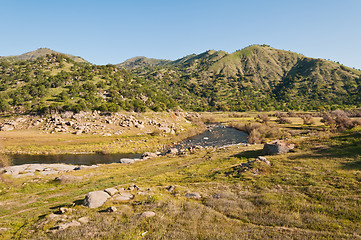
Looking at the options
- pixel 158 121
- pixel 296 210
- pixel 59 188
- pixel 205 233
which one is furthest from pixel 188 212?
pixel 158 121

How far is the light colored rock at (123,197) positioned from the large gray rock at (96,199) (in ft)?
3.29

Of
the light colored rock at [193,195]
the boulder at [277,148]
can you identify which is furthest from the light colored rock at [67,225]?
the boulder at [277,148]

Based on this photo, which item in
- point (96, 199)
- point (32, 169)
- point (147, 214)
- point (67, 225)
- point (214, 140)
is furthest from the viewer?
point (214, 140)

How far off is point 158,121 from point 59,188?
230 feet

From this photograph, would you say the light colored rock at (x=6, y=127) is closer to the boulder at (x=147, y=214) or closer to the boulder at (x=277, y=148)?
the boulder at (x=147, y=214)

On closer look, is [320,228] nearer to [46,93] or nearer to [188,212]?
[188,212]

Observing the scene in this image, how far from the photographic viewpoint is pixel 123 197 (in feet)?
60.6

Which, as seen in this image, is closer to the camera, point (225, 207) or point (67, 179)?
point (225, 207)

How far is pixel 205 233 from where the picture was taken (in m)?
11.3

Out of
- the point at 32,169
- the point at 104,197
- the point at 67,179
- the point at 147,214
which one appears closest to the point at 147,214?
the point at 147,214

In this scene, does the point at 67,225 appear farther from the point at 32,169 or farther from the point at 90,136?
the point at 90,136

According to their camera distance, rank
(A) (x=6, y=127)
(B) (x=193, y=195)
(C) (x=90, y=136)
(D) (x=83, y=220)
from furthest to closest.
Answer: (A) (x=6, y=127) → (C) (x=90, y=136) → (B) (x=193, y=195) → (D) (x=83, y=220)

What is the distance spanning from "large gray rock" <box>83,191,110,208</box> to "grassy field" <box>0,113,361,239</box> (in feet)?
2.38

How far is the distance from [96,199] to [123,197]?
108 inches
